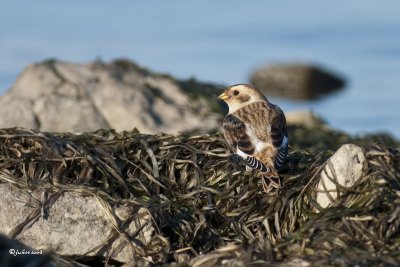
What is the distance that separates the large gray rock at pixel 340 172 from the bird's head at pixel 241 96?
6.87ft

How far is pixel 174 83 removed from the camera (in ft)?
41.2

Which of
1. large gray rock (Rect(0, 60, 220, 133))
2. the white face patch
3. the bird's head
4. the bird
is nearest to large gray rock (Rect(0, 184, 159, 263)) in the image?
the bird

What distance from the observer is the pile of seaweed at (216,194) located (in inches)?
224

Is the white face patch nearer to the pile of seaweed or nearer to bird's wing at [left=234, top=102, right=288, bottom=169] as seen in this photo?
the pile of seaweed

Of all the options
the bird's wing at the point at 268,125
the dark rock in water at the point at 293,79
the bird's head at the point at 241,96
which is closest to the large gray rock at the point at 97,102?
the bird's head at the point at 241,96

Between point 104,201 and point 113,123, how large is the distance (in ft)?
17.0

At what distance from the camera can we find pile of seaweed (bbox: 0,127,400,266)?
5680 mm

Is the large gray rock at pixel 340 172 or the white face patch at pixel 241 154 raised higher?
the large gray rock at pixel 340 172

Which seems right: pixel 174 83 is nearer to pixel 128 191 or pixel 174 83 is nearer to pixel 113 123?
pixel 113 123

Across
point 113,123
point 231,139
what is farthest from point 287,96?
point 231,139

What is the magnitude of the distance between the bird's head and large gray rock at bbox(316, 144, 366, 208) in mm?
2095

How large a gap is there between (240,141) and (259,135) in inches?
7.4

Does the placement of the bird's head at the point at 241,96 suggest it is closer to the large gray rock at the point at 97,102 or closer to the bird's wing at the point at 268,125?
the bird's wing at the point at 268,125

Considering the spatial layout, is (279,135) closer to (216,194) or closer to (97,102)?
(216,194)
